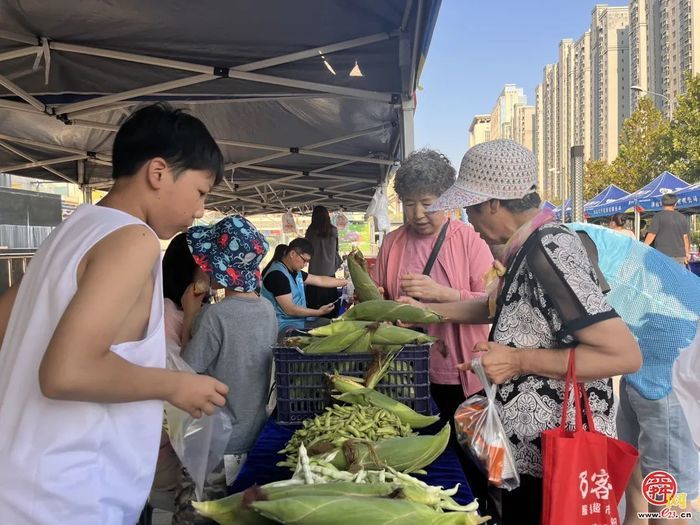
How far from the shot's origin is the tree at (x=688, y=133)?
68.9 feet

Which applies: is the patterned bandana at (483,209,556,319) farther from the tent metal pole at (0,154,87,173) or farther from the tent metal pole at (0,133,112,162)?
the tent metal pole at (0,154,87,173)

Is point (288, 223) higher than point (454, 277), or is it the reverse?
point (288, 223)

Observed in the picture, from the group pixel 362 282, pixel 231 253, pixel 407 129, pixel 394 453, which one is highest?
pixel 407 129

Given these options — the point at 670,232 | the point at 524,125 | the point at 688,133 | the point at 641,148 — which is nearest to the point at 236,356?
the point at 670,232

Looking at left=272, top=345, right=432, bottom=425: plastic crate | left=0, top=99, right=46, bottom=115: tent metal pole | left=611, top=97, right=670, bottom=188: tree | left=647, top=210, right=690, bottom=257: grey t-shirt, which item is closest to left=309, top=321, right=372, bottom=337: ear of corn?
left=272, top=345, right=432, bottom=425: plastic crate

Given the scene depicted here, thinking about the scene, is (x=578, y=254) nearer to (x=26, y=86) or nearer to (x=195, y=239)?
(x=195, y=239)

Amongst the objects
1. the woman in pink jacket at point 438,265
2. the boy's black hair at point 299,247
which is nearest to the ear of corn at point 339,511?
the woman in pink jacket at point 438,265

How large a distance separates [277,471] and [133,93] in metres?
3.37

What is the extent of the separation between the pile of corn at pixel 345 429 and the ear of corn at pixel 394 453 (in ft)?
0.21

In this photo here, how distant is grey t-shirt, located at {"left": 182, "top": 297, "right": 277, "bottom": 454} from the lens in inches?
92.2

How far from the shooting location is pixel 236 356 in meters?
2.35

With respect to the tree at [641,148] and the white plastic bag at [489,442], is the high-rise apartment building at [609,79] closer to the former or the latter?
the tree at [641,148]

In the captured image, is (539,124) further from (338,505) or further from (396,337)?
(338,505)

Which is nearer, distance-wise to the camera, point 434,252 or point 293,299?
point 434,252
